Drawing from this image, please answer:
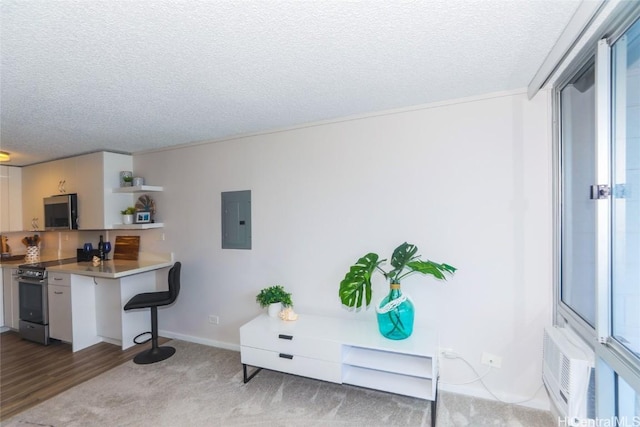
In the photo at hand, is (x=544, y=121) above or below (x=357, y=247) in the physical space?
above

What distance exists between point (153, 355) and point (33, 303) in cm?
191

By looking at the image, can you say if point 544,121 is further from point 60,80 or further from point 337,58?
point 60,80

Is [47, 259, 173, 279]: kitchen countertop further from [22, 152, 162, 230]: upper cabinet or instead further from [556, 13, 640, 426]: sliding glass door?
[556, 13, 640, 426]: sliding glass door

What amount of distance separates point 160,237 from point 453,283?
3.41 meters

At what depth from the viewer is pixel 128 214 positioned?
3.77 meters

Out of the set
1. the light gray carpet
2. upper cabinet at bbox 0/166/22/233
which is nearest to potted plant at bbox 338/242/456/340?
the light gray carpet

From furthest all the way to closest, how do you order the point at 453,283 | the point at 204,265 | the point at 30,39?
1. the point at 204,265
2. the point at 453,283
3. the point at 30,39

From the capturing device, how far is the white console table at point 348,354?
2.10m

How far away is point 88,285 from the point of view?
3.57 meters

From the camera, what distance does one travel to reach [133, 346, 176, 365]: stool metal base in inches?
120

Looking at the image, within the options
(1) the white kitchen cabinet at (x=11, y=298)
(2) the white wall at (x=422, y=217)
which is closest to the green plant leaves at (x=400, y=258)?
(2) the white wall at (x=422, y=217)

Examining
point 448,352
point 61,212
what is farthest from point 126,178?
point 448,352

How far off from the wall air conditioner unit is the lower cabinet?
4.56 meters

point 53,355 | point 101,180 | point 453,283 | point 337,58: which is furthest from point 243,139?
point 53,355
